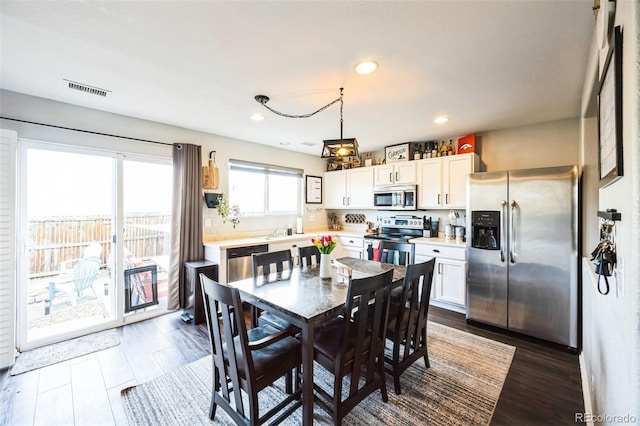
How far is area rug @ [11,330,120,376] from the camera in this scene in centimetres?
246

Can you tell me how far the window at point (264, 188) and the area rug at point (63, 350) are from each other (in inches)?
89.5

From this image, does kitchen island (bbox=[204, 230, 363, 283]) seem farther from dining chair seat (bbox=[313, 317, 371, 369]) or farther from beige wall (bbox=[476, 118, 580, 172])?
beige wall (bbox=[476, 118, 580, 172])

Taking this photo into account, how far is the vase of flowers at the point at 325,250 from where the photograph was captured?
235cm

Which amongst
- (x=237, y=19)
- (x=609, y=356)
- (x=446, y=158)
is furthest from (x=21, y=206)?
(x=446, y=158)

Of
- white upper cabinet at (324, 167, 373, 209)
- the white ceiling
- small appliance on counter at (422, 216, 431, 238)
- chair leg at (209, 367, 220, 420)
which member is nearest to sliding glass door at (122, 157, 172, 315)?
the white ceiling

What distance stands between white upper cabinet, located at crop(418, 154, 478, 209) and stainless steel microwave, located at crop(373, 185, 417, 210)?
0.12 m

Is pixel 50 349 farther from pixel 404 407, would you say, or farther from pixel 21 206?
pixel 404 407

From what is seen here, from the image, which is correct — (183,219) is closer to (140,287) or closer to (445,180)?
(140,287)

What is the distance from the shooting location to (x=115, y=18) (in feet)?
5.22

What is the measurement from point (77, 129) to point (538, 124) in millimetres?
5546

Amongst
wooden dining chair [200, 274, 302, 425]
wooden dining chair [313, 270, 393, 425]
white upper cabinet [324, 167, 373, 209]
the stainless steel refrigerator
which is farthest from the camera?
white upper cabinet [324, 167, 373, 209]

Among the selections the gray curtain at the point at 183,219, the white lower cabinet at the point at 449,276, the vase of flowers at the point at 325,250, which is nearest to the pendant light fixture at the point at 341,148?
the vase of flowers at the point at 325,250

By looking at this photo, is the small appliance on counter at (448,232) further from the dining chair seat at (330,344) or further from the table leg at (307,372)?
the table leg at (307,372)

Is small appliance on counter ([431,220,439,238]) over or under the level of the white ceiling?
under
